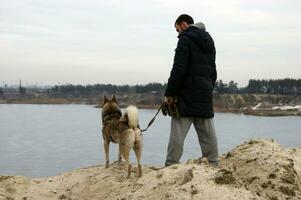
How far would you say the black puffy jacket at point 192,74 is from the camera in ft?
19.7

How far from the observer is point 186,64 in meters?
6.01

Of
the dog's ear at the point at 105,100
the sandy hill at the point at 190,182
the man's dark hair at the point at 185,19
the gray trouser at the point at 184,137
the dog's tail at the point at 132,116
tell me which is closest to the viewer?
the sandy hill at the point at 190,182

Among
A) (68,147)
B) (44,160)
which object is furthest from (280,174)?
(68,147)

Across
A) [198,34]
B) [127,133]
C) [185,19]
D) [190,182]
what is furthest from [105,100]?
[190,182]

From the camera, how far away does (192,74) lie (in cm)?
608

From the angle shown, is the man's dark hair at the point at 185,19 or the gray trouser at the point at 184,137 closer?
the gray trouser at the point at 184,137

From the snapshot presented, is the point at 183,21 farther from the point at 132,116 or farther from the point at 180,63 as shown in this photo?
the point at 132,116

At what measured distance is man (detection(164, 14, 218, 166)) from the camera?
6014mm

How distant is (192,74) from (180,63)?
225 mm

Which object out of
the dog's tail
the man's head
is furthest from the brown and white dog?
the man's head

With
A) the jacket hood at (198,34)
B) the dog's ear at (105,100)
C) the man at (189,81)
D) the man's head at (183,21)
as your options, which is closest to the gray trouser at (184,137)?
the man at (189,81)

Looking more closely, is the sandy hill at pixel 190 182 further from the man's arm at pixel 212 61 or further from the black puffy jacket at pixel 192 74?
the man's arm at pixel 212 61

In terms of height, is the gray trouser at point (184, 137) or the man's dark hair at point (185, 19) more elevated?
the man's dark hair at point (185, 19)

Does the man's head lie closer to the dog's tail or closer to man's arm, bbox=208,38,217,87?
man's arm, bbox=208,38,217,87
